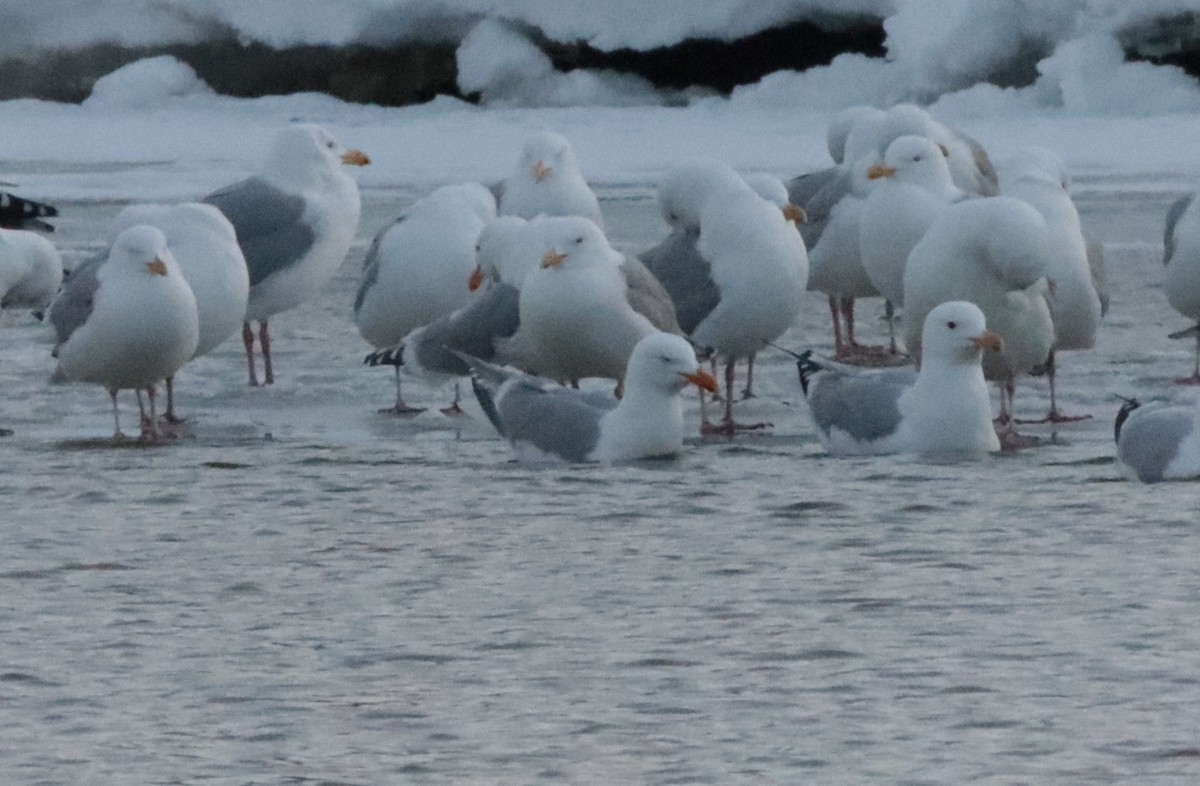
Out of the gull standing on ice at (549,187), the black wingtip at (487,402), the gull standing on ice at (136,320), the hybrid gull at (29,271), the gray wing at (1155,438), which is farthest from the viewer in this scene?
the hybrid gull at (29,271)

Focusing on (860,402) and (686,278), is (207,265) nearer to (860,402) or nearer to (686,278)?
(686,278)

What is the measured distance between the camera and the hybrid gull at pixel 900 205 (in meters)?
8.57

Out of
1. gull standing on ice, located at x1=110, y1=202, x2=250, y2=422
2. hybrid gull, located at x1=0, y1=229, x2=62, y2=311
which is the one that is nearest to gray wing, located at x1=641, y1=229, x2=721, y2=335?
gull standing on ice, located at x1=110, y1=202, x2=250, y2=422

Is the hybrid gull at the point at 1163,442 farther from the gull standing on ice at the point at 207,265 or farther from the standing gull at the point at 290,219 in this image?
the standing gull at the point at 290,219

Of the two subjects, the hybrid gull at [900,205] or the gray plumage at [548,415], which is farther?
the hybrid gull at [900,205]

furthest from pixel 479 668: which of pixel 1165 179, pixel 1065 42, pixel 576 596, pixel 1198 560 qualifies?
pixel 1065 42

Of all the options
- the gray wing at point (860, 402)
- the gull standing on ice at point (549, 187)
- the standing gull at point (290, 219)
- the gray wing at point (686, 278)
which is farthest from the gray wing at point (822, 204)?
the gray wing at point (860, 402)

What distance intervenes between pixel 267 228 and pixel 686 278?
170cm

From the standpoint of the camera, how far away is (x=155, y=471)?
262 inches

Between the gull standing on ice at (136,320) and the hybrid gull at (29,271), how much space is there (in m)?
3.03

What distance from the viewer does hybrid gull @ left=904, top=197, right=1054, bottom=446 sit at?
714 centimetres

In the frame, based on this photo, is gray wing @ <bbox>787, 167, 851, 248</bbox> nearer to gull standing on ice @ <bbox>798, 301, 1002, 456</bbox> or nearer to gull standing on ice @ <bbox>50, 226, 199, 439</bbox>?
gull standing on ice @ <bbox>798, 301, 1002, 456</bbox>

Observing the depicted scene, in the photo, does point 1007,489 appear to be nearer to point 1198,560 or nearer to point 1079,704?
point 1198,560

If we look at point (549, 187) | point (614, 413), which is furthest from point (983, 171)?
point (614, 413)
